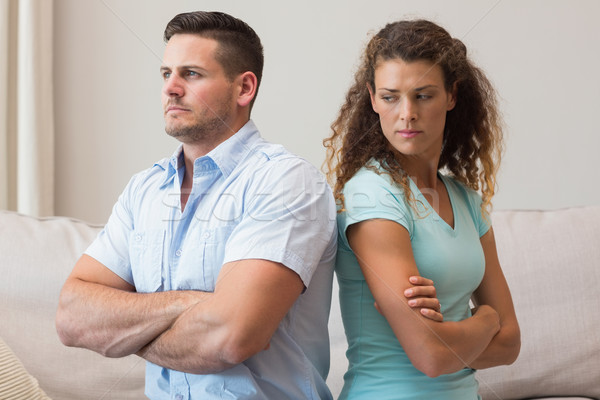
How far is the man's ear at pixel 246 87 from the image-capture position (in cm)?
139

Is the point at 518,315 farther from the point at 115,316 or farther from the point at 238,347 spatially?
the point at 115,316

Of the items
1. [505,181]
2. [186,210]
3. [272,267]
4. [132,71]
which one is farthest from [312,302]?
[132,71]

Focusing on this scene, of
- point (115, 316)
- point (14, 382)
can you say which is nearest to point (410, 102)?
point (115, 316)

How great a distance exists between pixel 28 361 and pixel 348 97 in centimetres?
98

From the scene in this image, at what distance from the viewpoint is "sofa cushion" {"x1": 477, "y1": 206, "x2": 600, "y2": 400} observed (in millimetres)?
1608

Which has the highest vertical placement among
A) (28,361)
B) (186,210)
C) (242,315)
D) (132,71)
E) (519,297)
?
(132,71)

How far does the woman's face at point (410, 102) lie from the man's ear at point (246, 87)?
10.7 inches

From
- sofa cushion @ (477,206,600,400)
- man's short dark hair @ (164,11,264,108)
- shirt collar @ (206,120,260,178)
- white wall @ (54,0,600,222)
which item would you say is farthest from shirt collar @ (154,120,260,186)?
white wall @ (54,0,600,222)

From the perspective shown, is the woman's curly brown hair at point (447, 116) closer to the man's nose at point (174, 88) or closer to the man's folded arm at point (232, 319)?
the man's folded arm at point (232, 319)

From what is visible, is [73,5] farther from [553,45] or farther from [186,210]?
[553,45]

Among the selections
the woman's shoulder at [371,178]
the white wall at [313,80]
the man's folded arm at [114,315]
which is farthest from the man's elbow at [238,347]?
the white wall at [313,80]

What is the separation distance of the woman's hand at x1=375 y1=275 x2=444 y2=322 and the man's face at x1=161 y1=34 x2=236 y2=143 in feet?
1.68

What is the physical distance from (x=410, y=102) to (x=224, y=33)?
428 mm

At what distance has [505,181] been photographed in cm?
220
